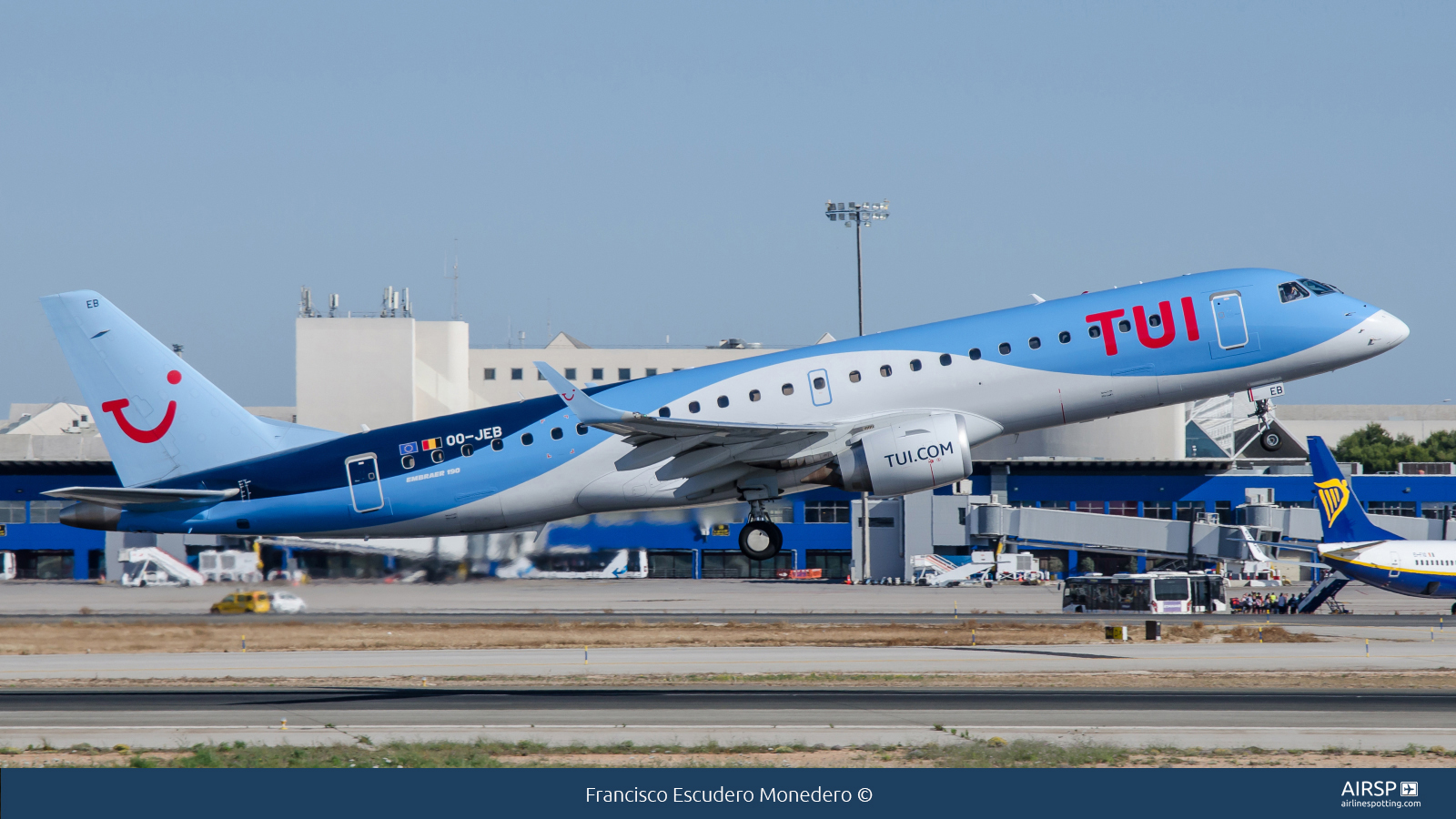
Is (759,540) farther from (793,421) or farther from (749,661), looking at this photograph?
(749,661)

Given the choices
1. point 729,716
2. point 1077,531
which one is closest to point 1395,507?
point 1077,531

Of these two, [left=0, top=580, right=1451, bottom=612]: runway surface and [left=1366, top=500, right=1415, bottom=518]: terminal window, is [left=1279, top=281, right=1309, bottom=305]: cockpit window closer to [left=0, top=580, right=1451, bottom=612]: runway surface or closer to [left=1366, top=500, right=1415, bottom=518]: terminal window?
[left=0, top=580, right=1451, bottom=612]: runway surface

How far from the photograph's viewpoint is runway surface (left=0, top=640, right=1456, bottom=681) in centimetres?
3928

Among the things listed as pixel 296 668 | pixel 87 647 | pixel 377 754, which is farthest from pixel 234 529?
pixel 87 647

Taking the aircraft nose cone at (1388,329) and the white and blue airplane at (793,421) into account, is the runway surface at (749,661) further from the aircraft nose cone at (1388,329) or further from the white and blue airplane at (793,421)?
the aircraft nose cone at (1388,329)

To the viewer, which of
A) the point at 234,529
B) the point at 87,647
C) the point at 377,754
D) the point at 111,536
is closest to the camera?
the point at 377,754

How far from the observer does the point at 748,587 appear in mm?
70000

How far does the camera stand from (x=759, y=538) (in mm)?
31938

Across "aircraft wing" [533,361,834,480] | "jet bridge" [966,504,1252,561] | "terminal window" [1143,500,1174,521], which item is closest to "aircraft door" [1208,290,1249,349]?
"aircraft wing" [533,361,834,480]

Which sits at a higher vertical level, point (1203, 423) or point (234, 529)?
point (1203, 423)

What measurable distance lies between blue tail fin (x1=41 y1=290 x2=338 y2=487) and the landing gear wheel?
39.1 ft

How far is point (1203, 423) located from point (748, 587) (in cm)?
5530

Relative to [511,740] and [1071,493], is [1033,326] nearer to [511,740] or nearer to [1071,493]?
[511,740]

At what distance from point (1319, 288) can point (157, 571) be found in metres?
44.8
